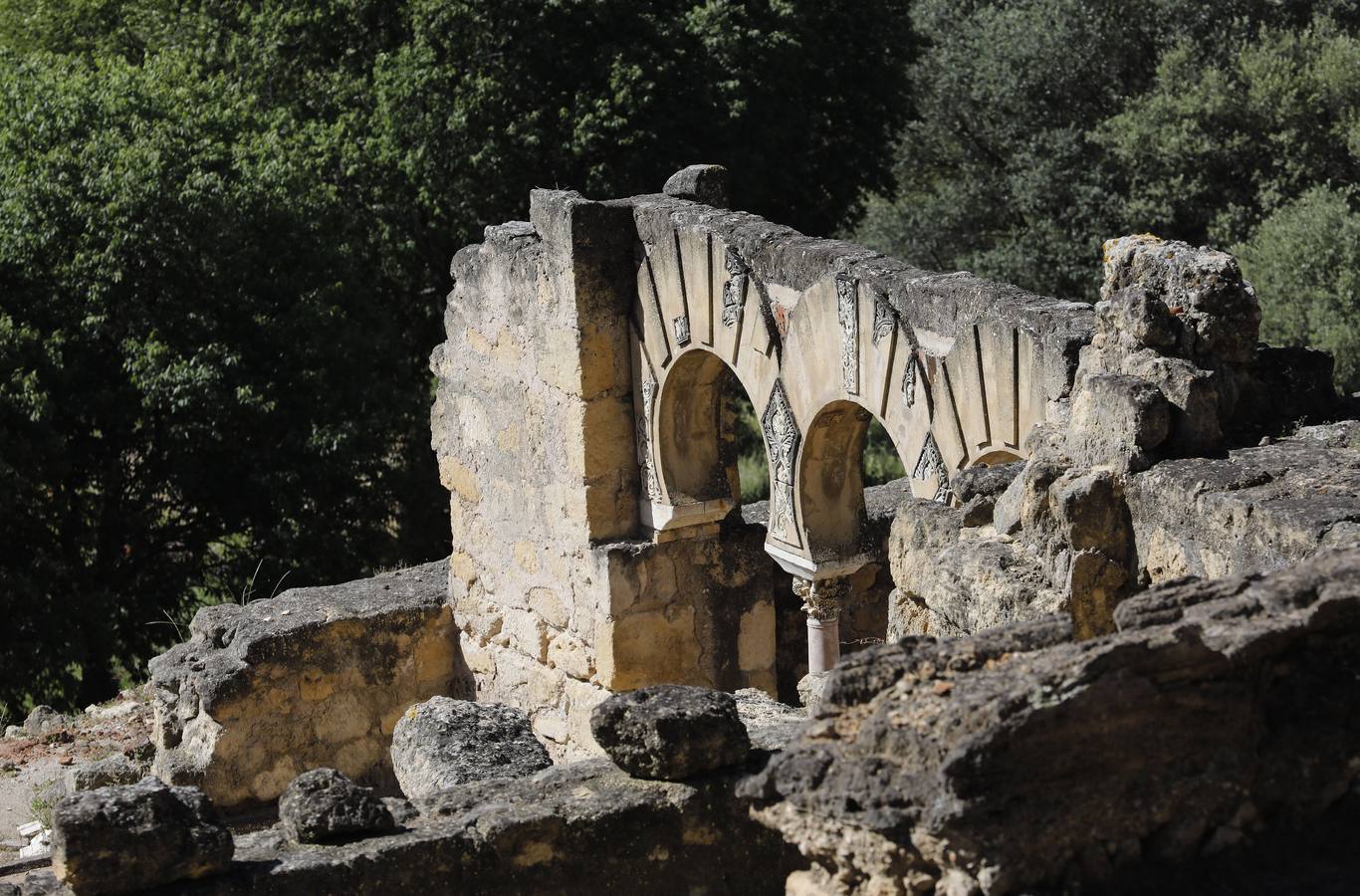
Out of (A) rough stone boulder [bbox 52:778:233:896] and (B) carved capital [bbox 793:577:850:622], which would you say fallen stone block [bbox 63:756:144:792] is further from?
(A) rough stone boulder [bbox 52:778:233:896]

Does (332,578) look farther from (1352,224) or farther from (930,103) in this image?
(930,103)

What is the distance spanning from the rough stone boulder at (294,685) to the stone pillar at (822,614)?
8.77 ft

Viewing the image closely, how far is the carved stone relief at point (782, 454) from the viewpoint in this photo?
859cm

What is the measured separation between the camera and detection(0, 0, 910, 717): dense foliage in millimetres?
13891

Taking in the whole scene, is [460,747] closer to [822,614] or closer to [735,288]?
[822,614]

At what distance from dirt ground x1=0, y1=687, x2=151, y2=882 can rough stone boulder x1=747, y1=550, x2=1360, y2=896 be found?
6.98 meters

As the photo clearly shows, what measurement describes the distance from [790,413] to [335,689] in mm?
3474

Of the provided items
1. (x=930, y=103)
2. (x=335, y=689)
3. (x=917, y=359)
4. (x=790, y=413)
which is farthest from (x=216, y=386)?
(x=930, y=103)

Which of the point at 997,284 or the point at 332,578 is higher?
the point at 997,284

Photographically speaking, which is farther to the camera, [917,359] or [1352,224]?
[1352,224]

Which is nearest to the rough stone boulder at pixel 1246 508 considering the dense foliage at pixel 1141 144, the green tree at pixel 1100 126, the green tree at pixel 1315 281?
the green tree at pixel 1315 281

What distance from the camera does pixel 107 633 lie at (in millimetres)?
13727

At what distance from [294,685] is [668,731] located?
5.68 metres

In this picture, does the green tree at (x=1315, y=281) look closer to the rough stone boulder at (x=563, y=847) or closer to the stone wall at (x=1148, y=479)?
the stone wall at (x=1148, y=479)
